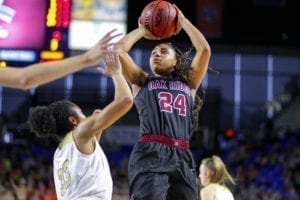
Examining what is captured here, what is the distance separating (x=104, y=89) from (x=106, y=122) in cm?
1547

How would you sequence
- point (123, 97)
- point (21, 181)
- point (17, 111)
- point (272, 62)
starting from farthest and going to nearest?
point (272, 62) < point (17, 111) < point (21, 181) < point (123, 97)

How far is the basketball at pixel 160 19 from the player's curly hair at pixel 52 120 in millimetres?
1056

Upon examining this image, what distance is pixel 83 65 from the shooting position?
2607mm

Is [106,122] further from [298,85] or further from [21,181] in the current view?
[298,85]

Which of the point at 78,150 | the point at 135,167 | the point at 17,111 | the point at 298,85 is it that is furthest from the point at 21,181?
the point at 298,85

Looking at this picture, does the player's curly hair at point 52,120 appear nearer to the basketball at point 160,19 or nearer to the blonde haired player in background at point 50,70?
the blonde haired player in background at point 50,70

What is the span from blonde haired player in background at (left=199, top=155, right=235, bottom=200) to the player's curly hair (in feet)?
7.10

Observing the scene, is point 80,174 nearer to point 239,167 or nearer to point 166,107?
point 166,107

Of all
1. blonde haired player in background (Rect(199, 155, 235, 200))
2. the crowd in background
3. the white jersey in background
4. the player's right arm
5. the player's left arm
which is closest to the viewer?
the white jersey in background

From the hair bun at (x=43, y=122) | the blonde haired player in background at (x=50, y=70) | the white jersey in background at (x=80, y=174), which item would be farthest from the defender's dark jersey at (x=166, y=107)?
the blonde haired player in background at (x=50, y=70)

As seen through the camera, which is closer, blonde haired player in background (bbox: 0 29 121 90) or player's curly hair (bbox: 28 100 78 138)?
blonde haired player in background (bbox: 0 29 121 90)

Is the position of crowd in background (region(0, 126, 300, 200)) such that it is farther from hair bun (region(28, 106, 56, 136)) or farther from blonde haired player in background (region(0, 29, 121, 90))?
blonde haired player in background (region(0, 29, 121, 90))

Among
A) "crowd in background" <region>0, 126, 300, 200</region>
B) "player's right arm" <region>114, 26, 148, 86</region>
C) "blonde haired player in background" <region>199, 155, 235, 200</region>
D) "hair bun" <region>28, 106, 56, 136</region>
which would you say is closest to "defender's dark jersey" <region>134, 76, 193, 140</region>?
"player's right arm" <region>114, 26, 148, 86</region>

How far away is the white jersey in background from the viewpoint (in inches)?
140
